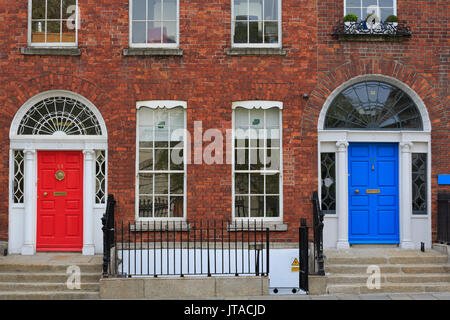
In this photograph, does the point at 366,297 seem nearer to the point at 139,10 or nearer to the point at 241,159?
the point at 241,159

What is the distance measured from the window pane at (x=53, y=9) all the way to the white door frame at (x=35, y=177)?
1609 millimetres

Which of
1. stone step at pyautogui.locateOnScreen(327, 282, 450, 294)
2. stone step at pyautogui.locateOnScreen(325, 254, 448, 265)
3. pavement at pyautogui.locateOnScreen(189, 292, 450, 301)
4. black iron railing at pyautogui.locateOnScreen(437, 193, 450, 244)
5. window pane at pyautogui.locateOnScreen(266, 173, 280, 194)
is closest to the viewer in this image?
pavement at pyautogui.locateOnScreen(189, 292, 450, 301)

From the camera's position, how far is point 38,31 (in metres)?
11.0

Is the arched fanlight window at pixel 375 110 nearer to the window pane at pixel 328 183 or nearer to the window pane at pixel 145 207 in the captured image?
the window pane at pixel 328 183

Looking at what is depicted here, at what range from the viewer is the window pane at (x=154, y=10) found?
1104cm

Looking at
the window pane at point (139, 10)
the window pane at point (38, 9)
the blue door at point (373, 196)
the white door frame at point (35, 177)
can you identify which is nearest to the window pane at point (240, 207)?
the blue door at point (373, 196)

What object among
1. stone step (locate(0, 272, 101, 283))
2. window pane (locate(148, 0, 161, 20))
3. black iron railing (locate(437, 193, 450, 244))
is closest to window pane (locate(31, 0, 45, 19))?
window pane (locate(148, 0, 161, 20))

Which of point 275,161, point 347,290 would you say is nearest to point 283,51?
point 275,161

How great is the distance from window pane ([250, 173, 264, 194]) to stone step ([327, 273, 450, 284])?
92.0 inches

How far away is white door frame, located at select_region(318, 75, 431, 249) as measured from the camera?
35.2ft

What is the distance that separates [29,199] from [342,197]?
6.40m

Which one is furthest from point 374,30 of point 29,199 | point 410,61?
point 29,199

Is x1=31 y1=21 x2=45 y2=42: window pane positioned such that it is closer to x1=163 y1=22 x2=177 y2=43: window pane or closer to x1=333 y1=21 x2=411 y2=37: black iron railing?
x1=163 y1=22 x2=177 y2=43: window pane

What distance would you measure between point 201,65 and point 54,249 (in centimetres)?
487
